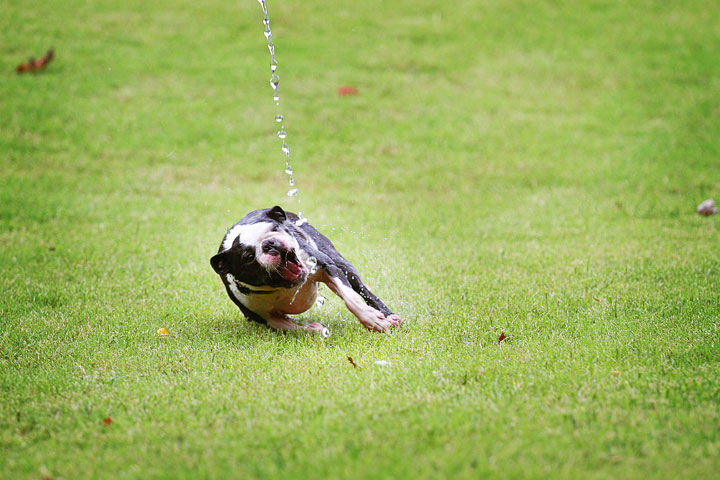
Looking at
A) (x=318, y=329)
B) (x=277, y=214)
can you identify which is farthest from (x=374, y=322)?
(x=277, y=214)

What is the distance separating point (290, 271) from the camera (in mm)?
4973

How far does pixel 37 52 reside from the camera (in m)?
14.7

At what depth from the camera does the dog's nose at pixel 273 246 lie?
4.93 metres

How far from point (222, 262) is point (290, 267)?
570 millimetres

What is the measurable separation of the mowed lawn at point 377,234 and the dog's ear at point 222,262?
0.55 metres

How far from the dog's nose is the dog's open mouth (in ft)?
0.18

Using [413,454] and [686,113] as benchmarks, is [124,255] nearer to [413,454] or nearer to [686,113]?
[413,454]

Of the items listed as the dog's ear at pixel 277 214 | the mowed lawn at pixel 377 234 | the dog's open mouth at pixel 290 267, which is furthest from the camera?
the dog's ear at pixel 277 214

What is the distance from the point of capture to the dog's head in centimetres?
493

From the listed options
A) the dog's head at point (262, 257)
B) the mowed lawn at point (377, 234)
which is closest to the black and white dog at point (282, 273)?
the dog's head at point (262, 257)

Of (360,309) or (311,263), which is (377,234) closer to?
(311,263)

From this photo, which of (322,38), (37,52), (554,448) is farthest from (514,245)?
(37,52)

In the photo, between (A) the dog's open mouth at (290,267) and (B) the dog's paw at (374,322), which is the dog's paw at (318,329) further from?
(A) the dog's open mouth at (290,267)

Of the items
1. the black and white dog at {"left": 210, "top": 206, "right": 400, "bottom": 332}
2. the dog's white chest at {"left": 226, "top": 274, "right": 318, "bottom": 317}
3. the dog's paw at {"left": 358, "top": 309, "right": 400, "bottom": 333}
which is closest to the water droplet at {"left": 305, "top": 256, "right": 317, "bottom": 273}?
the black and white dog at {"left": 210, "top": 206, "right": 400, "bottom": 332}
